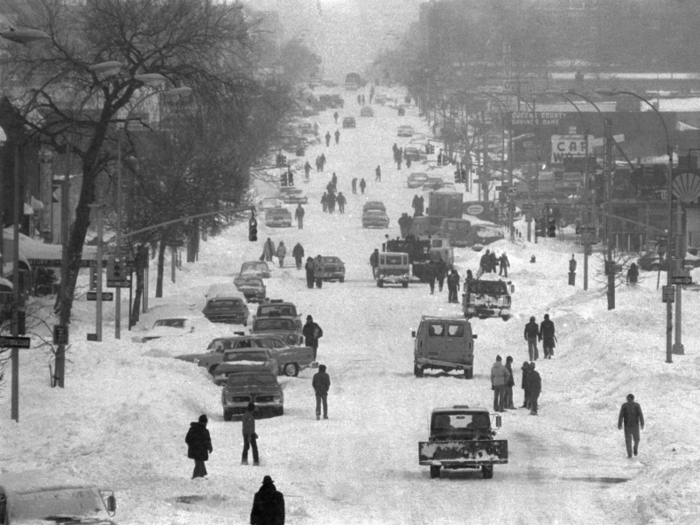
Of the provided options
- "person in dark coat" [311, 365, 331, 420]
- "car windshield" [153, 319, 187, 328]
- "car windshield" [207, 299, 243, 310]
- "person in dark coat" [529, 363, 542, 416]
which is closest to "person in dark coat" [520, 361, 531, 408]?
"person in dark coat" [529, 363, 542, 416]

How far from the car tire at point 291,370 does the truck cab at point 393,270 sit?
27.3m

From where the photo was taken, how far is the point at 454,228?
94250mm

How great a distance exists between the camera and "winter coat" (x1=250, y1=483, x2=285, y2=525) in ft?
69.9

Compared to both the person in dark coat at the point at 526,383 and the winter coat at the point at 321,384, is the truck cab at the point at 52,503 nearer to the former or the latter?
the winter coat at the point at 321,384

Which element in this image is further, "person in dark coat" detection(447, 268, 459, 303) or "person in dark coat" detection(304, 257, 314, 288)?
"person in dark coat" detection(304, 257, 314, 288)

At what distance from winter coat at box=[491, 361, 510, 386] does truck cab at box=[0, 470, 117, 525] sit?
1812 cm

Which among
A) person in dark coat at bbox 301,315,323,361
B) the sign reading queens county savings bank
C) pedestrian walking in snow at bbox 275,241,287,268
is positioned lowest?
person in dark coat at bbox 301,315,323,361

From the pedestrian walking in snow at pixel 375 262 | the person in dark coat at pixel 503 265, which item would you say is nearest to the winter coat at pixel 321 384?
the pedestrian walking in snow at pixel 375 262

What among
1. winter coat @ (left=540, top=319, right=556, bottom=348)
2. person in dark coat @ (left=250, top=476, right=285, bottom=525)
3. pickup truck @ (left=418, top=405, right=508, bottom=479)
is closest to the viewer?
person in dark coat @ (left=250, top=476, right=285, bottom=525)

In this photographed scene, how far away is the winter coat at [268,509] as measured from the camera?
21.3m

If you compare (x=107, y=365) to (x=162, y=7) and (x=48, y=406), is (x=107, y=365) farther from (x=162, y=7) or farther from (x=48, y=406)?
(x=162, y=7)

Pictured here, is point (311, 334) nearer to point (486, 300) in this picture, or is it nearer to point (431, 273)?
point (486, 300)

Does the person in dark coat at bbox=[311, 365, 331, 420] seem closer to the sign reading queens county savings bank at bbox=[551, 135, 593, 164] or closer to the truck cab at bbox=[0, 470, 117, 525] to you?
the truck cab at bbox=[0, 470, 117, 525]

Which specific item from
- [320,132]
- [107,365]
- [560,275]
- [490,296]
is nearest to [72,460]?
[107,365]
